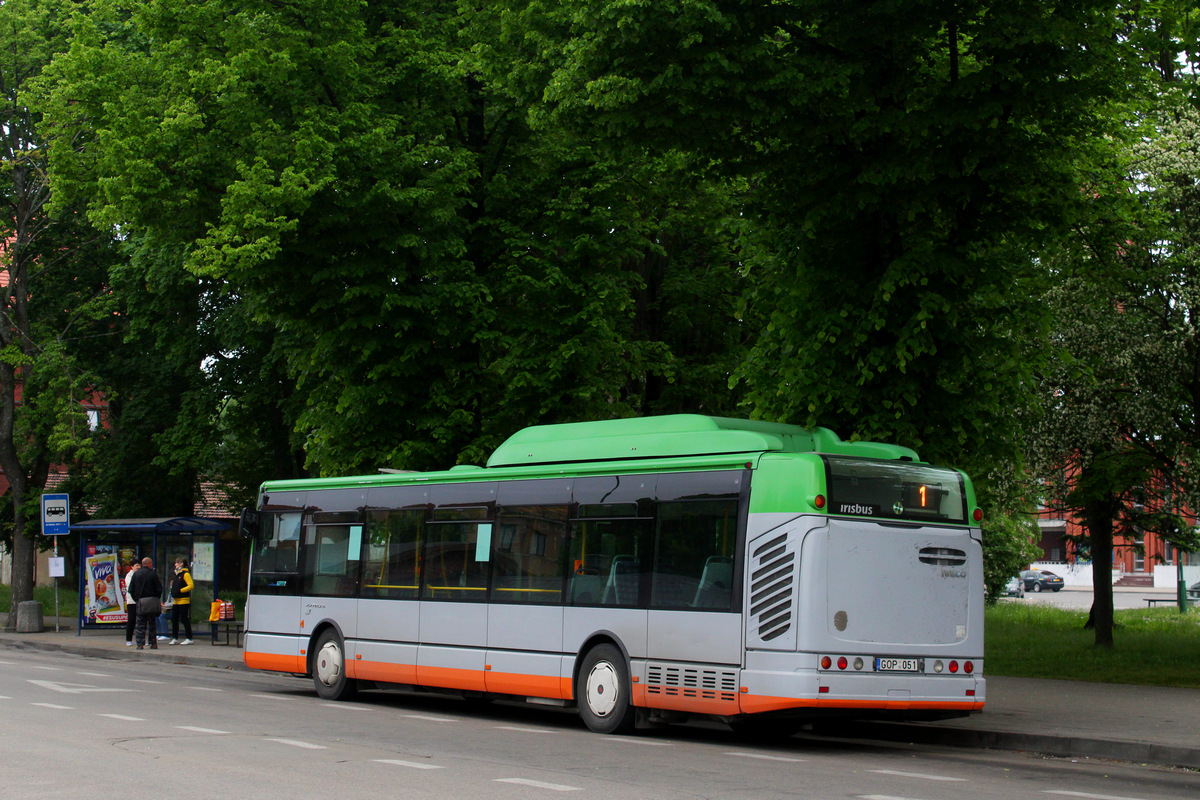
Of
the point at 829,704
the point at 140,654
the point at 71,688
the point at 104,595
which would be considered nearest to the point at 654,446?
the point at 829,704

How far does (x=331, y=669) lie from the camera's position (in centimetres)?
1741

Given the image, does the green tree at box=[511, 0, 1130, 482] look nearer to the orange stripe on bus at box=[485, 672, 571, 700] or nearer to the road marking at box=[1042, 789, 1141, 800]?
the orange stripe on bus at box=[485, 672, 571, 700]

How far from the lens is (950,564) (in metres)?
12.6

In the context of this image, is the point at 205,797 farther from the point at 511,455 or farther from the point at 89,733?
the point at 511,455

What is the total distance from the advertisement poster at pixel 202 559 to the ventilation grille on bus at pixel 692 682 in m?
17.8

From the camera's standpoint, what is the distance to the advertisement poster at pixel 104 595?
100 ft

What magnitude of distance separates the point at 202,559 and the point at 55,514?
4.31 metres

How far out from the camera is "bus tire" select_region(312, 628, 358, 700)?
17.3 meters

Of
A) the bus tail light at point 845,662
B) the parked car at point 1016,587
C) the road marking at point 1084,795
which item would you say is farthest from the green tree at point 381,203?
the parked car at point 1016,587

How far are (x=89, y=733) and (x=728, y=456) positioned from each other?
6.45 metres

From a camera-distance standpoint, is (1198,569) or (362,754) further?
(1198,569)

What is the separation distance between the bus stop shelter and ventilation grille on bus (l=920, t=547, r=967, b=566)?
19120 millimetres

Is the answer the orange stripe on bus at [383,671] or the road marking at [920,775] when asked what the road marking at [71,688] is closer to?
the orange stripe on bus at [383,671]

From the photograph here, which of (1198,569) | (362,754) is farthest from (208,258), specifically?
(1198,569)
